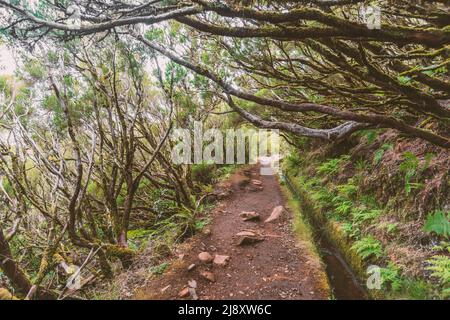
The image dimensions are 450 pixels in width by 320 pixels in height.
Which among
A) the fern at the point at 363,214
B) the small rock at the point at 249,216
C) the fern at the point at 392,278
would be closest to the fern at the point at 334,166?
the fern at the point at 363,214

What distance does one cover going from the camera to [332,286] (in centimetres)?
420

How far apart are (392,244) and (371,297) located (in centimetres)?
79

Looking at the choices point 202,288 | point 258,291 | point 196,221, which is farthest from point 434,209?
point 196,221

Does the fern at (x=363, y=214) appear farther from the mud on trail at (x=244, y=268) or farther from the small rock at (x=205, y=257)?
the small rock at (x=205, y=257)

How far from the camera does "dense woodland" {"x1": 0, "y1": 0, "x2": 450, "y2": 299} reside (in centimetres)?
266

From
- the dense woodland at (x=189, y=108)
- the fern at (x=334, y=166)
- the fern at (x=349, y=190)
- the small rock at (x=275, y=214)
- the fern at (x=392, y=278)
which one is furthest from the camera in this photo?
the fern at (x=334, y=166)

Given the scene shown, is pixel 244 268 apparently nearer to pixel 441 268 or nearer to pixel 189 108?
pixel 441 268

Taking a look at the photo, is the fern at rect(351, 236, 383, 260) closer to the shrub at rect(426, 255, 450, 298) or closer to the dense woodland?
the dense woodland

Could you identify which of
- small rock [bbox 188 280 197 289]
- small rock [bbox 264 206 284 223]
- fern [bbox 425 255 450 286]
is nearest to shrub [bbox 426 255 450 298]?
fern [bbox 425 255 450 286]

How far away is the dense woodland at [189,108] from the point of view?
2.66 m

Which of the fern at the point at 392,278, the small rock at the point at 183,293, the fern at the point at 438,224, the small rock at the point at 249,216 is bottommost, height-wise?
the small rock at the point at 183,293

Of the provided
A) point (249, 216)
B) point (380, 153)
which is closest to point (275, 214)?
point (249, 216)

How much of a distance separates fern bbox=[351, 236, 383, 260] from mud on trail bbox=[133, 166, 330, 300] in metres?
0.68

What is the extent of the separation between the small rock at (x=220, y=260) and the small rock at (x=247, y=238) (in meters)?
A: 0.61
